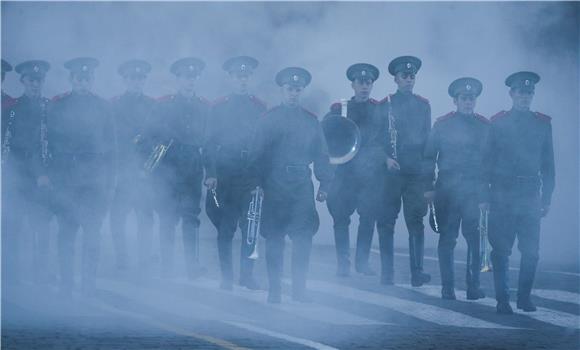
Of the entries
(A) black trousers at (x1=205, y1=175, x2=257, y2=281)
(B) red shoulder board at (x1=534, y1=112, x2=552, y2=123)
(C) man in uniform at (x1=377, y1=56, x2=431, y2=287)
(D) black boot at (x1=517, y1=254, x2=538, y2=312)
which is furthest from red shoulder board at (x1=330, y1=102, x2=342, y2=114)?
(D) black boot at (x1=517, y1=254, x2=538, y2=312)

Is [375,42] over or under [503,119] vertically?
over

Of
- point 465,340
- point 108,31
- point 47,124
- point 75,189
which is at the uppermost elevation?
point 108,31

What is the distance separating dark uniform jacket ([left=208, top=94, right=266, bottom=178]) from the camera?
278 inches

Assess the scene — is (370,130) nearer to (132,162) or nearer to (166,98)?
(166,98)

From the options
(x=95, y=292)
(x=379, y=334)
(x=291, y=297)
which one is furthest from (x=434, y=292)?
(x=95, y=292)

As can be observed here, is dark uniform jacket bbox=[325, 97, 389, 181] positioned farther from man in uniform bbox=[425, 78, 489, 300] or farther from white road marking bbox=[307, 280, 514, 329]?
white road marking bbox=[307, 280, 514, 329]

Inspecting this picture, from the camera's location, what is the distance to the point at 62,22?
20.7 ft

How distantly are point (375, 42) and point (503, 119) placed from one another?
0.95 metres

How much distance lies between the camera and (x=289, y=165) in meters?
6.58

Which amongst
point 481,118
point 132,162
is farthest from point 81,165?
point 481,118

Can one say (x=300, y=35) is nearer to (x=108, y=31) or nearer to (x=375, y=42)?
(x=375, y=42)

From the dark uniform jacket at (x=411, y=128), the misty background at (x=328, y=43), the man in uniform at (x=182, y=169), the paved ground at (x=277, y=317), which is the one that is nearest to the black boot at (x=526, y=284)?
the paved ground at (x=277, y=317)

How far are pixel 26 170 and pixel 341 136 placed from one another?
2.13 m

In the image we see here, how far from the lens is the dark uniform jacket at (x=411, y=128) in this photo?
718cm
